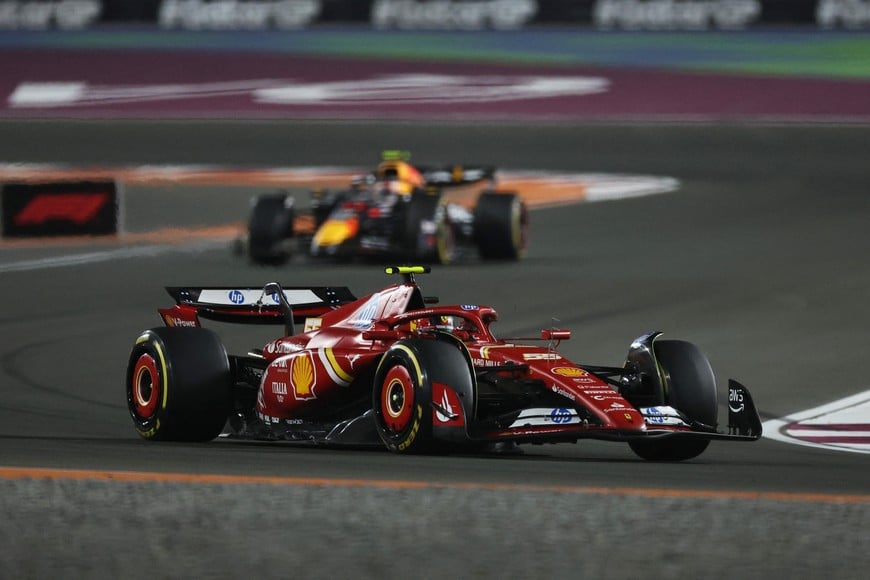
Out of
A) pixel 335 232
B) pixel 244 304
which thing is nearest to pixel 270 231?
pixel 335 232

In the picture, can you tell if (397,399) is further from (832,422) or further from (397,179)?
(397,179)

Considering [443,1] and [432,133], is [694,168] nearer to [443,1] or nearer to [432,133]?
[432,133]

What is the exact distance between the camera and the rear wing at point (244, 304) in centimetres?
1084

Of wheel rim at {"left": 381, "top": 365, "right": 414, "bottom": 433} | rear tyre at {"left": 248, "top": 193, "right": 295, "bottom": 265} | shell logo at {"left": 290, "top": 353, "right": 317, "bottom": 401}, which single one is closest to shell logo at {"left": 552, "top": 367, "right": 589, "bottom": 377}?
wheel rim at {"left": 381, "top": 365, "right": 414, "bottom": 433}

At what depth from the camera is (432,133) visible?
30.5 m

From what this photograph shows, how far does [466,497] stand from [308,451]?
268 cm

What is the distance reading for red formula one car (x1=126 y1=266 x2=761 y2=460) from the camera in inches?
346

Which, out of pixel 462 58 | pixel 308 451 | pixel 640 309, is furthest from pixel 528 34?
pixel 308 451

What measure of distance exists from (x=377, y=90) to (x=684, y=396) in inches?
952

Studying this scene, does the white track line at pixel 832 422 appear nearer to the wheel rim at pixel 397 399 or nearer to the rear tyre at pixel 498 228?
the wheel rim at pixel 397 399

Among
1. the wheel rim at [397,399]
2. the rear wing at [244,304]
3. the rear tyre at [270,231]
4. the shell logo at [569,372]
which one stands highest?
the shell logo at [569,372]

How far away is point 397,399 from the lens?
902cm

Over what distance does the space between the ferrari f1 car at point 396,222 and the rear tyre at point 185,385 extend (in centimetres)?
942

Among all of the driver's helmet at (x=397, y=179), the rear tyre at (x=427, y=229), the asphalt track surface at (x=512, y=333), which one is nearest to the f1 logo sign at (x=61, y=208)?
the asphalt track surface at (x=512, y=333)
